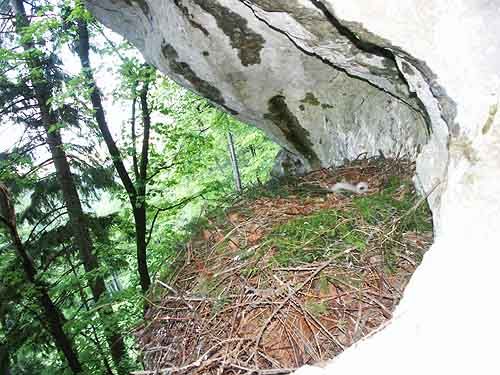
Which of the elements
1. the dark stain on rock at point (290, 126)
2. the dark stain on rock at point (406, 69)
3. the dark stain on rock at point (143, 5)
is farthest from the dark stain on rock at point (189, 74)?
the dark stain on rock at point (406, 69)

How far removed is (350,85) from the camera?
4262 mm

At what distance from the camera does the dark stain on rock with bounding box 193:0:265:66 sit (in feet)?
13.1

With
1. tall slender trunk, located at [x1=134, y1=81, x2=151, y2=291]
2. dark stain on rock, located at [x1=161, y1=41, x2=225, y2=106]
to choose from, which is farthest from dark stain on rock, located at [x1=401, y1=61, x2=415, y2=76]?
tall slender trunk, located at [x1=134, y1=81, x2=151, y2=291]

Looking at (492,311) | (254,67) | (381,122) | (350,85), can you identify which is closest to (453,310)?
(492,311)

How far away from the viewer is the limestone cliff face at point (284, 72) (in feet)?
10.1

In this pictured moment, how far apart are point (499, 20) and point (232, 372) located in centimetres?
220

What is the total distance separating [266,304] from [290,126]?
3662 millimetres

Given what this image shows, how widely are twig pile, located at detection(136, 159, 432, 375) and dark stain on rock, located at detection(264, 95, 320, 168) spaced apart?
2777mm

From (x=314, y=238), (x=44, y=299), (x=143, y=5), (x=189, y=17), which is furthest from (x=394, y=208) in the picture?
(x=44, y=299)

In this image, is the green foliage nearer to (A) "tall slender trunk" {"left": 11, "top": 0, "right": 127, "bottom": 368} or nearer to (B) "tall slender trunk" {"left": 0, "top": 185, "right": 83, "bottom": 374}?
(B) "tall slender trunk" {"left": 0, "top": 185, "right": 83, "bottom": 374}

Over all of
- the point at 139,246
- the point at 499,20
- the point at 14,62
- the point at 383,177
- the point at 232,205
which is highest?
the point at 14,62

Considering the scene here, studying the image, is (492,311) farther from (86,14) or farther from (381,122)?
(86,14)

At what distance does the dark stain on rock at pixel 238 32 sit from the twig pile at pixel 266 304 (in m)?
2.61

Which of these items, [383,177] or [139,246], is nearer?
[383,177]
